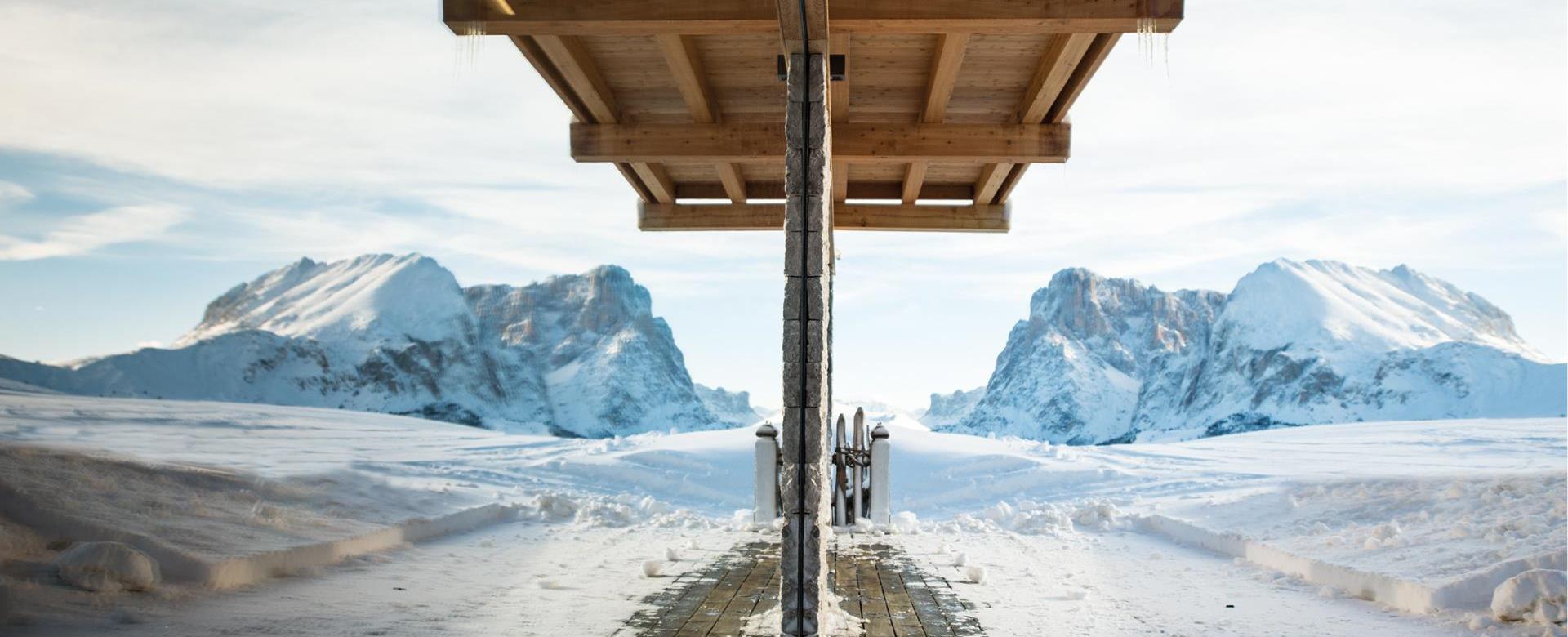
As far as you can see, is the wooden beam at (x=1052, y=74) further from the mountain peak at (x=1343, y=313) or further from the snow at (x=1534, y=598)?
the mountain peak at (x=1343, y=313)

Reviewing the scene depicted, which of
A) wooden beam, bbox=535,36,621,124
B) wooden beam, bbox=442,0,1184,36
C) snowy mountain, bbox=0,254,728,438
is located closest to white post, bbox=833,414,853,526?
wooden beam, bbox=535,36,621,124

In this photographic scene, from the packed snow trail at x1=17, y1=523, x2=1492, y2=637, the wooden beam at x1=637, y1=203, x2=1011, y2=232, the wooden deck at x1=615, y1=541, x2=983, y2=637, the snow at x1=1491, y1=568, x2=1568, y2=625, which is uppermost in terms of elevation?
the wooden beam at x1=637, y1=203, x2=1011, y2=232

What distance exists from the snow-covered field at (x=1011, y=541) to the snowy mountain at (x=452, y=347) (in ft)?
416

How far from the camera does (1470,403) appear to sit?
127m

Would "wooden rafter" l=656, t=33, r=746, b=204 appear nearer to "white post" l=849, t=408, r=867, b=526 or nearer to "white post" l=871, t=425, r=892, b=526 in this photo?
"white post" l=871, t=425, r=892, b=526

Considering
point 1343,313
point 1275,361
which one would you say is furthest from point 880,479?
point 1343,313

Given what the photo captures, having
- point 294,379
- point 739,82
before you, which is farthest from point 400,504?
point 294,379

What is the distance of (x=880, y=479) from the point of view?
965 cm

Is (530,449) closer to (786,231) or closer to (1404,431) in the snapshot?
(786,231)

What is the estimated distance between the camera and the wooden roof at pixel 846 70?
555cm

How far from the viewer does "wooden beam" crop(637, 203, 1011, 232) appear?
11023mm

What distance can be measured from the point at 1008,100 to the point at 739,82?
205cm

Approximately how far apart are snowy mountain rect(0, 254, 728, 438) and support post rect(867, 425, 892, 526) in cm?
13151

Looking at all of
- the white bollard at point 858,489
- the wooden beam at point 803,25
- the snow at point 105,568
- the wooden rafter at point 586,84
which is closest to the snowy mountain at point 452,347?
the wooden rafter at point 586,84
